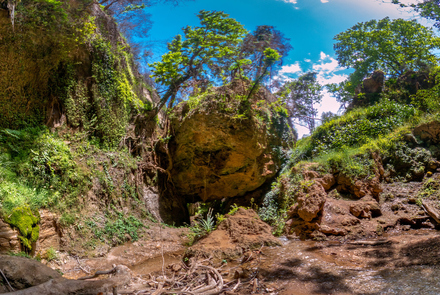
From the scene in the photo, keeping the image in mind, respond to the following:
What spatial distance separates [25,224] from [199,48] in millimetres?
8523

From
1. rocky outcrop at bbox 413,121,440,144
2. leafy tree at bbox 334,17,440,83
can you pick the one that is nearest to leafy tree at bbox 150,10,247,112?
rocky outcrop at bbox 413,121,440,144

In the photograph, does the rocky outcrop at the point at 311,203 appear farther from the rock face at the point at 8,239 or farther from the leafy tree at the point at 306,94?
the leafy tree at the point at 306,94

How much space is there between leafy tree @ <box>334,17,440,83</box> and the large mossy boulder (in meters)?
8.36

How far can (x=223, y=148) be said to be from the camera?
10414 millimetres

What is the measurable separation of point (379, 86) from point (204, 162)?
33.2ft

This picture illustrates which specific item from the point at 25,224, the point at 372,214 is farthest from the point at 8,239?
the point at 372,214

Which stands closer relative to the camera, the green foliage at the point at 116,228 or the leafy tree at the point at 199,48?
the green foliage at the point at 116,228

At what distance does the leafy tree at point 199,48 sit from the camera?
382 inches

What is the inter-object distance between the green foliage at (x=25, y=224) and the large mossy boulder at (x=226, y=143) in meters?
6.18

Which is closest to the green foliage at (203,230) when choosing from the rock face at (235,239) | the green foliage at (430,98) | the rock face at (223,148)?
the rock face at (235,239)

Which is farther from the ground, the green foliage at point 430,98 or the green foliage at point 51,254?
the green foliage at point 430,98

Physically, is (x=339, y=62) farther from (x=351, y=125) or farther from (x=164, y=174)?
(x=164, y=174)

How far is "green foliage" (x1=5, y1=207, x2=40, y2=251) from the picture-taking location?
4367 millimetres

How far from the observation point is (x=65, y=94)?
7.28 meters
